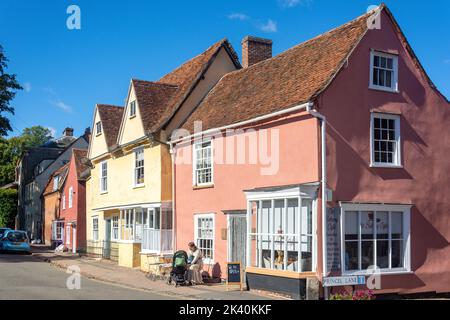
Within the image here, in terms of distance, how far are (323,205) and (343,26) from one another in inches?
289

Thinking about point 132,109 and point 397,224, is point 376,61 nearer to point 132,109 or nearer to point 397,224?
point 397,224

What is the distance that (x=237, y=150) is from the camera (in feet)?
69.2

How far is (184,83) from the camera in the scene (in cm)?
2773

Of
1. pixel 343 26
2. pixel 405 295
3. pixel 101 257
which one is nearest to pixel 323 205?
pixel 405 295

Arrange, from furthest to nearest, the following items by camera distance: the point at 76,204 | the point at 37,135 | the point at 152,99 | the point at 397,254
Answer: the point at 37,135 < the point at 76,204 < the point at 152,99 < the point at 397,254

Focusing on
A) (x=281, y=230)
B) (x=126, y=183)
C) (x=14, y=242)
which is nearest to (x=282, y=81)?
Answer: (x=281, y=230)

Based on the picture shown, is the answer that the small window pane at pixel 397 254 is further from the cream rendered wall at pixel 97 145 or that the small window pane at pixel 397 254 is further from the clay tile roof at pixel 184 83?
the cream rendered wall at pixel 97 145

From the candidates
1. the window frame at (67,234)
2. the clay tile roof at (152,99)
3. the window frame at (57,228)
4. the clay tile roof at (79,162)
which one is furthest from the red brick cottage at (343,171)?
the window frame at (57,228)

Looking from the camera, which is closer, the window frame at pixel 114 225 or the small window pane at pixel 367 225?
the small window pane at pixel 367 225

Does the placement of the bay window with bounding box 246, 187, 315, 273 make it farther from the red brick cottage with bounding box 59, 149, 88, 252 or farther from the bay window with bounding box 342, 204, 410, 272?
the red brick cottage with bounding box 59, 149, 88, 252

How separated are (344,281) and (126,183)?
597 inches

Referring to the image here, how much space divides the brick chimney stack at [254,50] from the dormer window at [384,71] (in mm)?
9033

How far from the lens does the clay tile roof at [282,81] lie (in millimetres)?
18812

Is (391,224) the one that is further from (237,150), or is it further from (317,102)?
(237,150)
